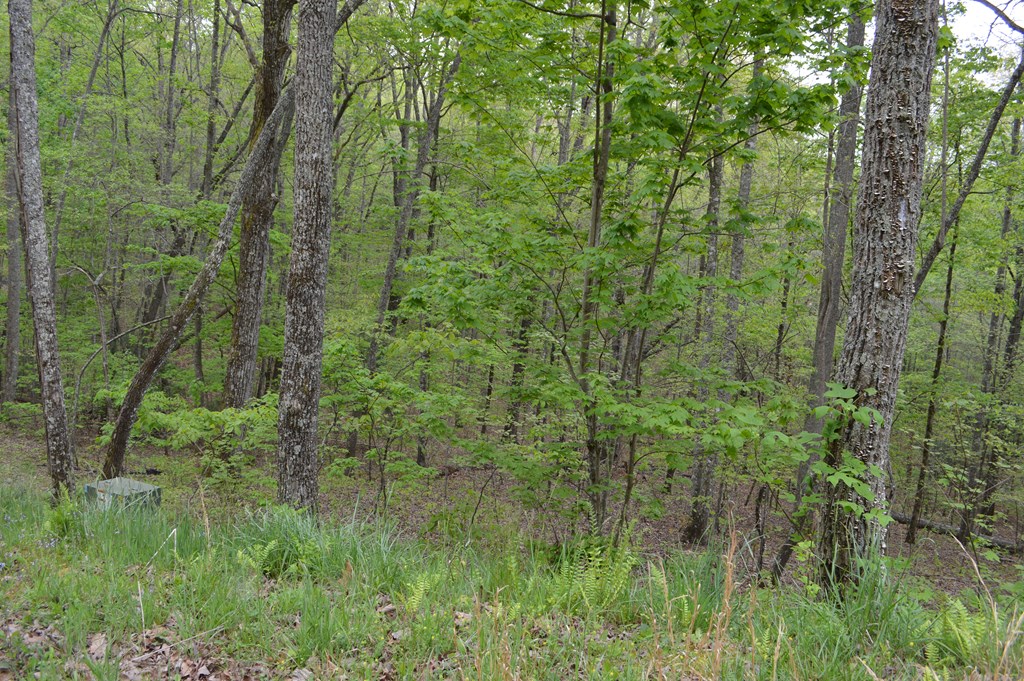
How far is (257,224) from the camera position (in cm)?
803

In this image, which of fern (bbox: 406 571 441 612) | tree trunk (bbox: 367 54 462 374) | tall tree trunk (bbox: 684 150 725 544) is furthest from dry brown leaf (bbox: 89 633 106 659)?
tree trunk (bbox: 367 54 462 374)

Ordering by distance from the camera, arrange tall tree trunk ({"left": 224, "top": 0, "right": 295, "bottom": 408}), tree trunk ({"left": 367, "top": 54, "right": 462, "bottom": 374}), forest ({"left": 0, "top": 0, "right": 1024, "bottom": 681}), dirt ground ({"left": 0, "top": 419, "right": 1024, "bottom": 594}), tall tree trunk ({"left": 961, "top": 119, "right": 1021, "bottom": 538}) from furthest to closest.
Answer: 1. tall tree trunk ({"left": 961, "top": 119, "right": 1021, "bottom": 538})
2. tree trunk ({"left": 367, "top": 54, "right": 462, "bottom": 374})
3. tall tree trunk ({"left": 224, "top": 0, "right": 295, "bottom": 408})
4. dirt ground ({"left": 0, "top": 419, "right": 1024, "bottom": 594})
5. forest ({"left": 0, "top": 0, "right": 1024, "bottom": 681})

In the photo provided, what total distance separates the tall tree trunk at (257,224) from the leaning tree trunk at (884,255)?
6636mm

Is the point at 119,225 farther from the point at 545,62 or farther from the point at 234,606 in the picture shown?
the point at 234,606

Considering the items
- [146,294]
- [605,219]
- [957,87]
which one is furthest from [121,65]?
[957,87]

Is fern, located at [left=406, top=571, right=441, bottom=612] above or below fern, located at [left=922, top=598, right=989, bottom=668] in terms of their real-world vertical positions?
below

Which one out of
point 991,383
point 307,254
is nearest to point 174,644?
point 307,254

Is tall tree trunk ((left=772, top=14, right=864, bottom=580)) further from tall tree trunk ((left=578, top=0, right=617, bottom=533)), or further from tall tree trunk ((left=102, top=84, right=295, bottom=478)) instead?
tall tree trunk ((left=102, top=84, right=295, bottom=478))

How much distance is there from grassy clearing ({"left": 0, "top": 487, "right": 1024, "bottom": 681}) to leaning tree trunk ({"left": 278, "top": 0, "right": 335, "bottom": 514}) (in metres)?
2.15

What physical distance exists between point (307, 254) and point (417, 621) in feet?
12.7

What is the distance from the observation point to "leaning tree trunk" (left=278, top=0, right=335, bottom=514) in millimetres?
5434

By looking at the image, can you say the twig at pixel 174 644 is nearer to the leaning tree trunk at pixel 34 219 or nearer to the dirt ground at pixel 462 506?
the dirt ground at pixel 462 506

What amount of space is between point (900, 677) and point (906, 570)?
2.99ft

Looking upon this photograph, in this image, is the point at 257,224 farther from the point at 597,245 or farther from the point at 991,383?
the point at 991,383
